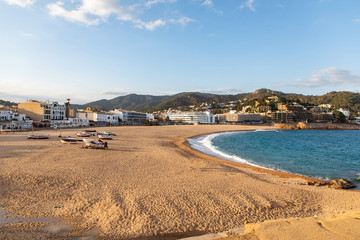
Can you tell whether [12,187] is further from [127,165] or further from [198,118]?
[198,118]

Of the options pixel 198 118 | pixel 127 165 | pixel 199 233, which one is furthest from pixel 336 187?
pixel 198 118

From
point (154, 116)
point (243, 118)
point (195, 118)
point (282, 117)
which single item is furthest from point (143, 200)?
point (282, 117)

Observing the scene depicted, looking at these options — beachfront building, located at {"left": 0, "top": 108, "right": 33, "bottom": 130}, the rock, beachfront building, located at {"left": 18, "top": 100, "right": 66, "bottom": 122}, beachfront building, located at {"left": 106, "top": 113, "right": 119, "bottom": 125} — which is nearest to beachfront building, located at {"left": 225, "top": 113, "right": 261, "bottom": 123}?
beachfront building, located at {"left": 106, "top": 113, "right": 119, "bottom": 125}

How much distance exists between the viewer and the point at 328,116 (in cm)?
12212

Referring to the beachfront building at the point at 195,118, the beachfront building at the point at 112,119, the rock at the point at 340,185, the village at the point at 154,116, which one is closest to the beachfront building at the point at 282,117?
the village at the point at 154,116

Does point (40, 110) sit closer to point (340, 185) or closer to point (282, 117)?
point (340, 185)

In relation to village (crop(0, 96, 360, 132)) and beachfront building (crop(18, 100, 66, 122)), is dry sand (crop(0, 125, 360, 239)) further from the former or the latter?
beachfront building (crop(18, 100, 66, 122))

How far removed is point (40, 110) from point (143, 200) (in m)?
66.9

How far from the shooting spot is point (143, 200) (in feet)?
29.0

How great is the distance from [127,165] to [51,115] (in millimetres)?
60572

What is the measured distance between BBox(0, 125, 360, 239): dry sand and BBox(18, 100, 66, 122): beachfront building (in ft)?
183

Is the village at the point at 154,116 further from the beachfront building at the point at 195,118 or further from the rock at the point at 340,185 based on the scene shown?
the rock at the point at 340,185

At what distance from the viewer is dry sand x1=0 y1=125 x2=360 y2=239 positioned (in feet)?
22.3

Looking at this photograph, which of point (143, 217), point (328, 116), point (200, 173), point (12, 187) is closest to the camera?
point (143, 217)
